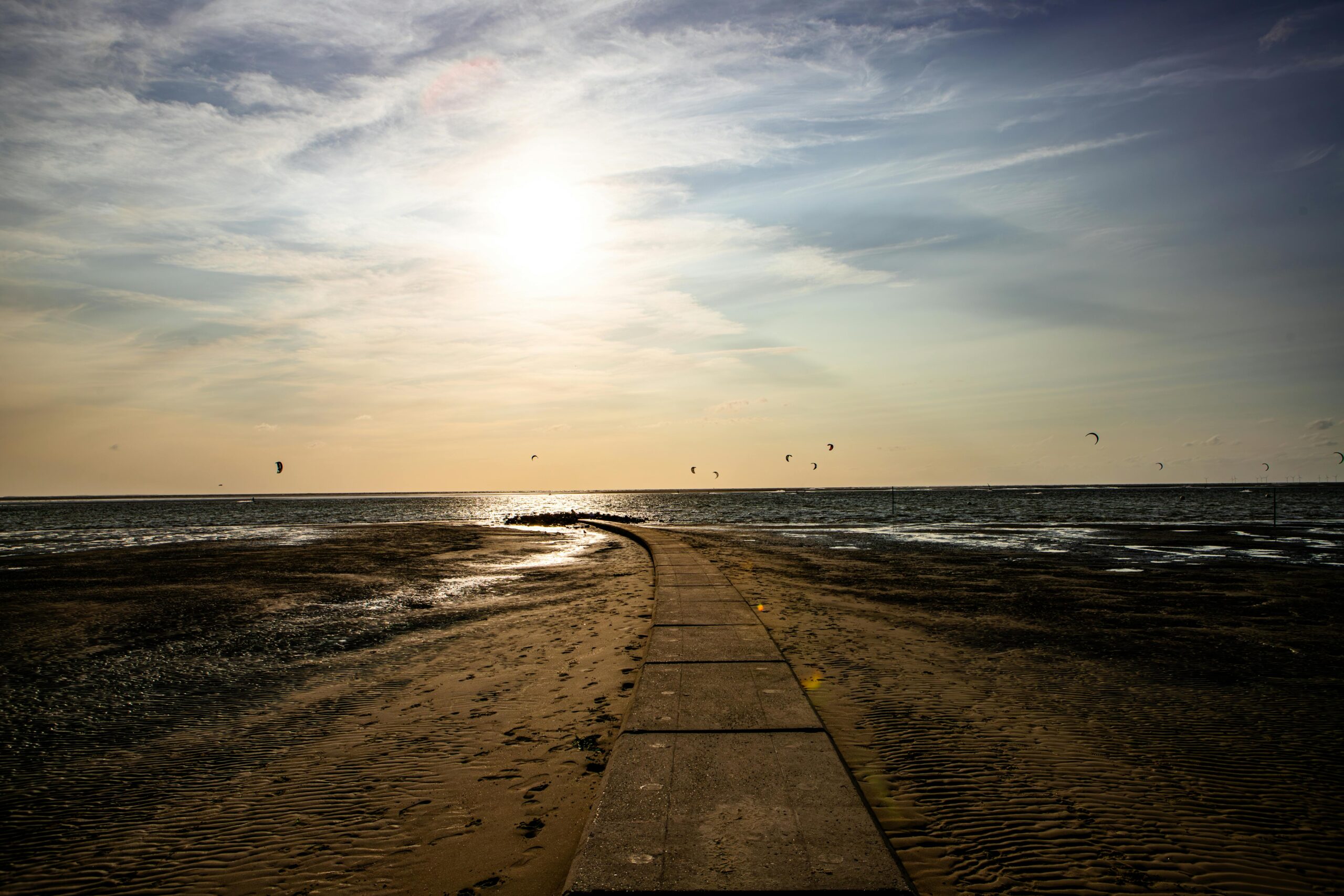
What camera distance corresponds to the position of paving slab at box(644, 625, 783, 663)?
304 inches

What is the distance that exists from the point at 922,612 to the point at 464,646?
8.30m

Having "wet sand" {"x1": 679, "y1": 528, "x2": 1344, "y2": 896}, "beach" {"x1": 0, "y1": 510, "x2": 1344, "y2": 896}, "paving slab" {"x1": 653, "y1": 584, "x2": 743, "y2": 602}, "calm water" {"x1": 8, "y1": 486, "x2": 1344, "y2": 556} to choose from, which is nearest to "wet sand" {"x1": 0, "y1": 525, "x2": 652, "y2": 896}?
"beach" {"x1": 0, "y1": 510, "x2": 1344, "y2": 896}

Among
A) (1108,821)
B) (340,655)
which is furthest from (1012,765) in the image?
(340,655)

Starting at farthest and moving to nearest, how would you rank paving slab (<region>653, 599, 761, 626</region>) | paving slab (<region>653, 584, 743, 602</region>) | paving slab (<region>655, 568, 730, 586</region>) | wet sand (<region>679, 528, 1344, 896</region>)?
paving slab (<region>655, 568, 730, 586</region>) → paving slab (<region>653, 584, 743, 602</region>) → paving slab (<region>653, 599, 761, 626</region>) → wet sand (<region>679, 528, 1344, 896</region>)

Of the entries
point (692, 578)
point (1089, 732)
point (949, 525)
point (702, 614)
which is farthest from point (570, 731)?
point (949, 525)

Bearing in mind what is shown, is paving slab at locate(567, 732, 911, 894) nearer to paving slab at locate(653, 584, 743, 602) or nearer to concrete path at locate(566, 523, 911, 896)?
concrete path at locate(566, 523, 911, 896)

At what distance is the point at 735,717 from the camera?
575 centimetres

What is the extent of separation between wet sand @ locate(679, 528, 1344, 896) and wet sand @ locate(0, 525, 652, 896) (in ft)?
8.38

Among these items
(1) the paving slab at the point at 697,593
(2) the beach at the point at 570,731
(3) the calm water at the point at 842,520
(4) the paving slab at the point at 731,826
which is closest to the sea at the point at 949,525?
(3) the calm water at the point at 842,520

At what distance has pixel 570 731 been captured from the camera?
6316mm

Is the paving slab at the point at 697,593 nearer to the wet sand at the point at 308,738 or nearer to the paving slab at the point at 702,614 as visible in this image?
the paving slab at the point at 702,614

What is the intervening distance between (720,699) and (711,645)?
2093 millimetres

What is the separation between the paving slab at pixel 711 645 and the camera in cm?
772

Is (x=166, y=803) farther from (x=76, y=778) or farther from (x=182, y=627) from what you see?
(x=182, y=627)
